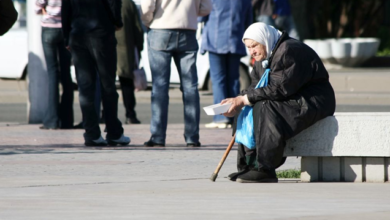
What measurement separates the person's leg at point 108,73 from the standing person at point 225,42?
2.07m

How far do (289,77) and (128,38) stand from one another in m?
5.53

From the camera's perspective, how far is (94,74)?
9.52 metres

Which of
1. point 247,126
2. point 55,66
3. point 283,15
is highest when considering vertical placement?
point 247,126

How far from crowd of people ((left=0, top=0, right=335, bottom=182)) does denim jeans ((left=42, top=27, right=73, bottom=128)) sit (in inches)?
0.4

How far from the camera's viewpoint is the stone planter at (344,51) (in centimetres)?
2147

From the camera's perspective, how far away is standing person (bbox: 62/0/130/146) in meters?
9.33

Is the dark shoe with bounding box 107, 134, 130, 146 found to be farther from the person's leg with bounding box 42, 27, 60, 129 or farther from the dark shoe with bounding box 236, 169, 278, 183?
the dark shoe with bounding box 236, 169, 278, 183

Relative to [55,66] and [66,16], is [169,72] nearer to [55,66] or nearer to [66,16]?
[66,16]

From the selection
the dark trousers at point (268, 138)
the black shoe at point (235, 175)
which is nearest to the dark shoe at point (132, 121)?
the black shoe at point (235, 175)

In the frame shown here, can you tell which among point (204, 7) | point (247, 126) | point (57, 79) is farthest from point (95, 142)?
point (247, 126)

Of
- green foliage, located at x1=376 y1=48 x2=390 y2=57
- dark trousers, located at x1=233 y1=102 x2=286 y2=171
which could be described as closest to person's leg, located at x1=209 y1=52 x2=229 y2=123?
dark trousers, located at x1=233 y1=102 x2=286 y2=171

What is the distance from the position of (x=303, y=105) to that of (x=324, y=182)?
57 centimetres

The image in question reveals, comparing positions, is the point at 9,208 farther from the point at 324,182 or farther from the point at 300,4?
the point at 300,4

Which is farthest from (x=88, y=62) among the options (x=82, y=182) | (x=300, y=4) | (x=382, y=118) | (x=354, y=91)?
(x=300, y=4)
